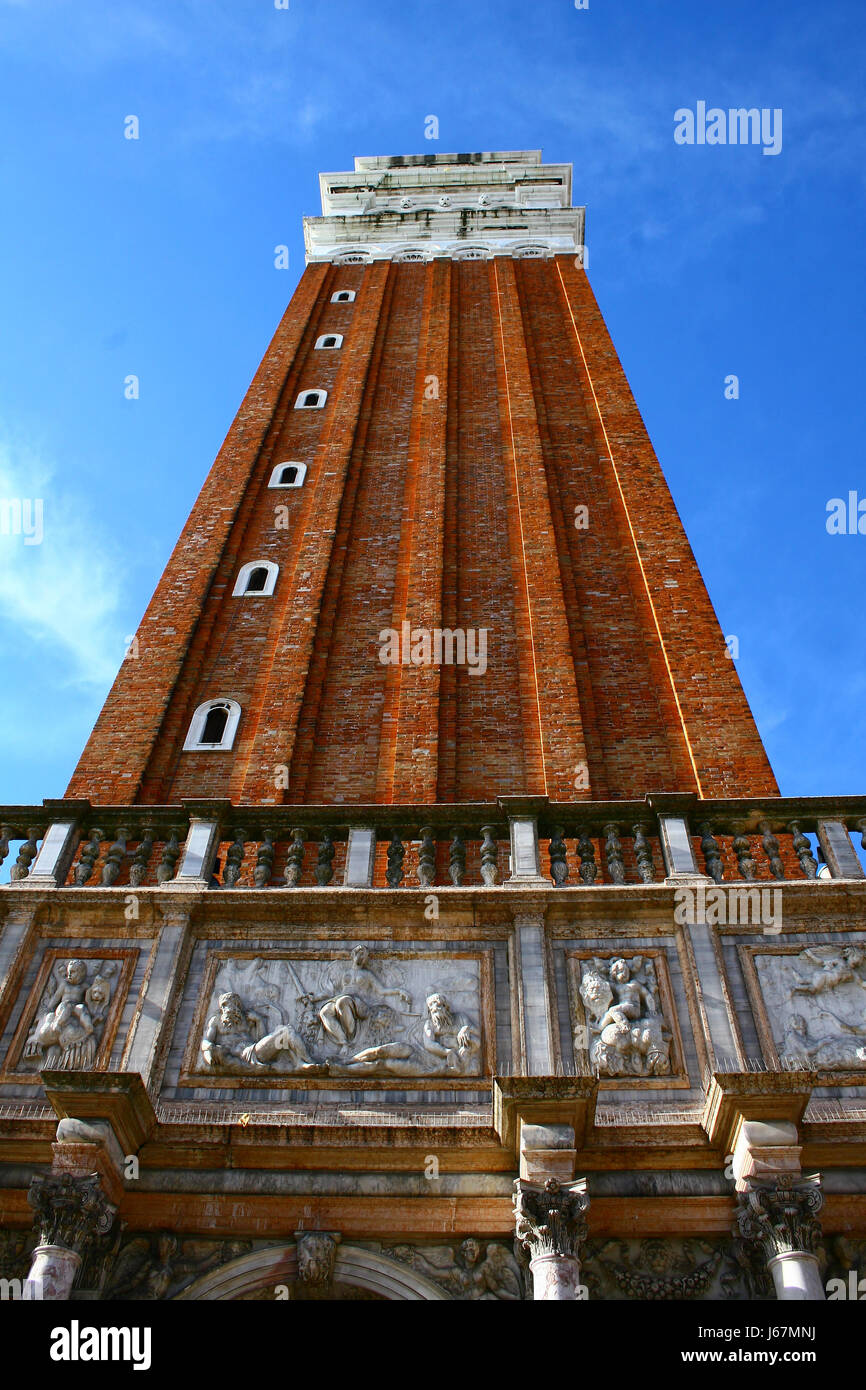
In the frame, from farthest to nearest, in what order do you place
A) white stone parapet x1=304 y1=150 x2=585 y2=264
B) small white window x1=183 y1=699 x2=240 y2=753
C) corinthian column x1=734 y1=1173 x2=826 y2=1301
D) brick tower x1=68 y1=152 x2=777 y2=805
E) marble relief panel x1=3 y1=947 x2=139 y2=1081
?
1. white stone parapet x1=304 y1=150 x2=585 y2=264
2. small white window x1=183 y1=699 x2=240 y2=753
3. brick tower x1=68 y1=152 x2=777 y2=805
4. marble relief panel x1=3 y1=947 x2=139 y2=1081
5. corinthian column x1=734 y1=1173 x2=826 y2=1301

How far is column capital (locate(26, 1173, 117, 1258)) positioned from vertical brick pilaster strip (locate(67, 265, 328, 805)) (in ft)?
21.1

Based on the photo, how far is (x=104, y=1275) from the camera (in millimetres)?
8219

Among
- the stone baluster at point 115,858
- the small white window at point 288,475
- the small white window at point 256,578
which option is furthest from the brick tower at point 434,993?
the small white window at point 288,475

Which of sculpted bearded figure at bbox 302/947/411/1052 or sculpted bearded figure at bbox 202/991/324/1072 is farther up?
sculpted bearded figure at bbox 302/947/411/1052

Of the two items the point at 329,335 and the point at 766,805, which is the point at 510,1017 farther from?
the point at 329,335

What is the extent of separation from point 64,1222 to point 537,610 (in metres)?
10.8

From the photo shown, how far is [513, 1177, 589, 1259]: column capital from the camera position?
26.2 feet

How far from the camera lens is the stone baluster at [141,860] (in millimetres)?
10898

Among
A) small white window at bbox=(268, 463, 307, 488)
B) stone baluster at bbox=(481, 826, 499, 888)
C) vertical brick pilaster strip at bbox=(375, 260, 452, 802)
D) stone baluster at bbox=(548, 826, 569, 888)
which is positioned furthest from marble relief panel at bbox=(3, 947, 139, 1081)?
small white window at bbox=(268, 463, 307, 488)

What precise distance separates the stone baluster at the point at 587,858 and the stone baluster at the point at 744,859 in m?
1.17

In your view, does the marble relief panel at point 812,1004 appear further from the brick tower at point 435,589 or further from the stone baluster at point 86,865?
the stone baluster at point 86,865

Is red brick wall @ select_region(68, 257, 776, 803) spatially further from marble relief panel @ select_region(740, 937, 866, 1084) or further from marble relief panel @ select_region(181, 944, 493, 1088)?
marble relief panel @ select_region(181, 944, 493, 1088)

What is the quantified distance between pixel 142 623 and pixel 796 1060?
11066 mm

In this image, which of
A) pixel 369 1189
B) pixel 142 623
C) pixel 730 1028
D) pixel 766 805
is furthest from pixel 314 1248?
pixel 142 623
